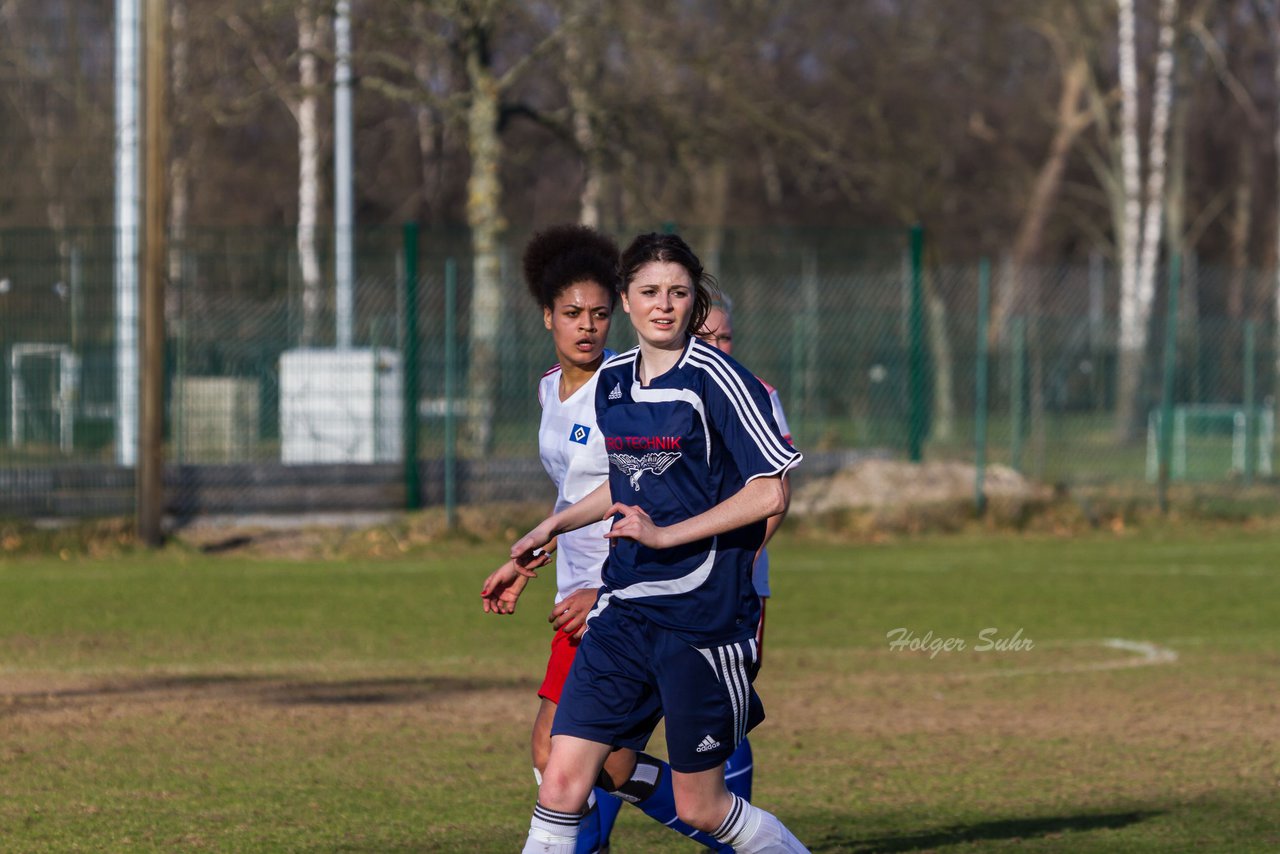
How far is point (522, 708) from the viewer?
29.1 feet

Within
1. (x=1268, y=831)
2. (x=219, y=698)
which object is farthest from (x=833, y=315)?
(x=1268, y=831)

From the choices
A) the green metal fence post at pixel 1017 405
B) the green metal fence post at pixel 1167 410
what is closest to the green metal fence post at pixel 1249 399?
the green metal fence post at pixel 1167 410

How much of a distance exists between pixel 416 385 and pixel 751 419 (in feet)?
40.6

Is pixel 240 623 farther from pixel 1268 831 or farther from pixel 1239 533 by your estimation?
pixel 1239 533

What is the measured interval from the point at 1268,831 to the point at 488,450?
36.5 ft

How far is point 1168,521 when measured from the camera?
18109 mm

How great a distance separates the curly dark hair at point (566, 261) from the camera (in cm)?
563

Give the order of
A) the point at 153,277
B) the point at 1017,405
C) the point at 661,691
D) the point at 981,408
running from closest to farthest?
the point at 661,691, the point at 153,277, the point at 981,408, the point at 1017,405

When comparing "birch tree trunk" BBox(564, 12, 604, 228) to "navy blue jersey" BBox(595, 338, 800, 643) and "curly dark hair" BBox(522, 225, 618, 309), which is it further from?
"navy blue jersey" BBox(595, 338, 800, 643)

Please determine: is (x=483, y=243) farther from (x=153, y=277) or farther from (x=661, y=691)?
(x=661, y=691)

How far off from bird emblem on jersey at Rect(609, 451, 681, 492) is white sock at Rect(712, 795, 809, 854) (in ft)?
2.99

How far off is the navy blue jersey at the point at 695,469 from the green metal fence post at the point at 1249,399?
15973mm

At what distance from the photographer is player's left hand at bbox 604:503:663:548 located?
176 inches

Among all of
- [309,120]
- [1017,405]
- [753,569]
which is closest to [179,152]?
[309,120]
